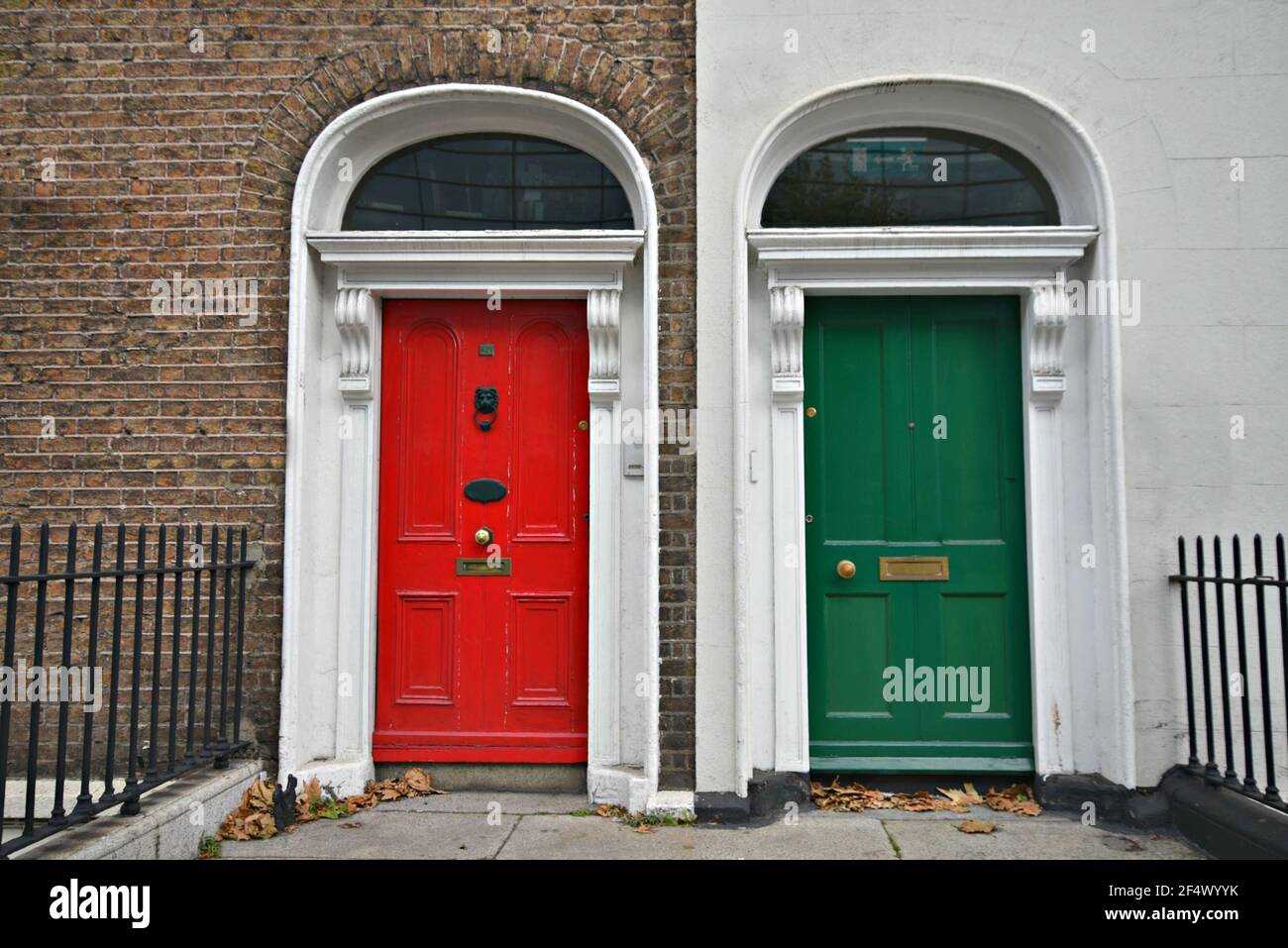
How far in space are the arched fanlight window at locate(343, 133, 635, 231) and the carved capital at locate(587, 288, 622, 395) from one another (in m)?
0.48

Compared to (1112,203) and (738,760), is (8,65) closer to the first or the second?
(738,760)

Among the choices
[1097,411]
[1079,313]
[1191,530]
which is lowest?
[1191,530]

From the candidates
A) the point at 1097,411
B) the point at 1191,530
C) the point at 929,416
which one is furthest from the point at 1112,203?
the point at 1191,530

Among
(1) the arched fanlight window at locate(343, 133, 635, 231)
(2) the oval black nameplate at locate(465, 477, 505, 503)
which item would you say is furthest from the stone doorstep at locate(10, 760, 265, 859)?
(1) the arched fanlight window at locate(343, 133, 635, 231)

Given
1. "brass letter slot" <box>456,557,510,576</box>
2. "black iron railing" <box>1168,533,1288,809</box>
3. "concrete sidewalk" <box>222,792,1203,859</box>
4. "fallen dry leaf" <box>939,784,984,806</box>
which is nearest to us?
"concrete sidewalk" <box>222,792,1203,859</box>

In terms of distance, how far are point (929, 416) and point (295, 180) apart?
3596 millimetres

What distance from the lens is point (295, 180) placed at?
477 cm

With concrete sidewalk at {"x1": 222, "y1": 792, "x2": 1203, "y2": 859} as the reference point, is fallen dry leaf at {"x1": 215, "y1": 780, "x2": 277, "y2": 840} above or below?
above

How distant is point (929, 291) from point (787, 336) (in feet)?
2.64

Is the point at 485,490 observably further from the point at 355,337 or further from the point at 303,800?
the point at 303,800

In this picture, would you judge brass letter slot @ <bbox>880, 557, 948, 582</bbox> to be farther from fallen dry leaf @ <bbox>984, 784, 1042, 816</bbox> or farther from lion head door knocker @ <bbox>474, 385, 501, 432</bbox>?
lion head door knocker @ <bbox>474, 385, 501, 432</bbox>

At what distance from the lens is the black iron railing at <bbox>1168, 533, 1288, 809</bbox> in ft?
13.3

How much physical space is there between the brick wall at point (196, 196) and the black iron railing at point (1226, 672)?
260cm

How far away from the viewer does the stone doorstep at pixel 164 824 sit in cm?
337
